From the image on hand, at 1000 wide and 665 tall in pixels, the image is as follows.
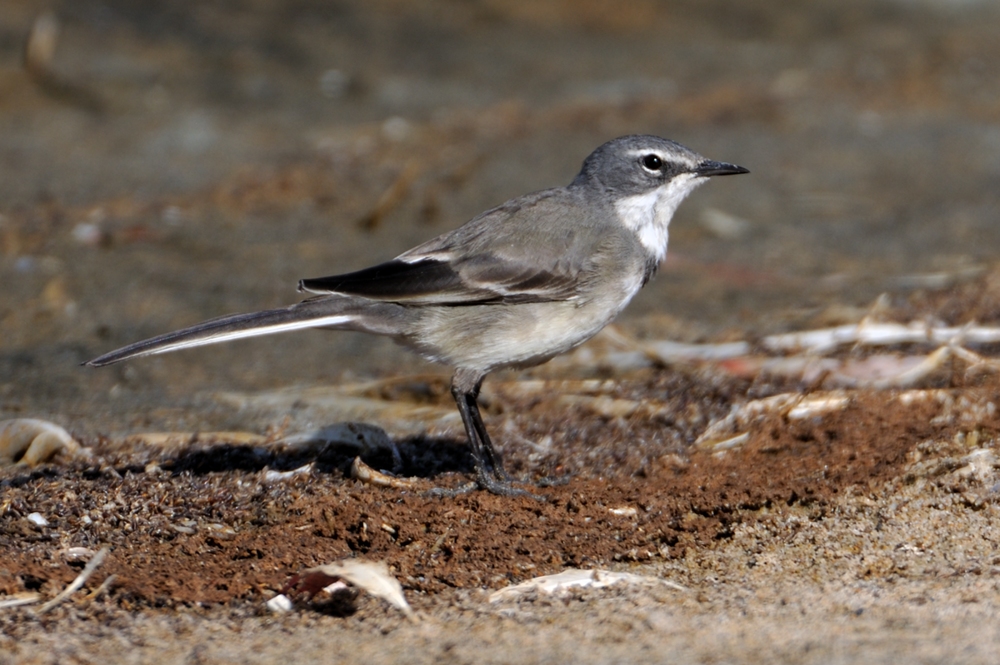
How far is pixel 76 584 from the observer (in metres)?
3.62

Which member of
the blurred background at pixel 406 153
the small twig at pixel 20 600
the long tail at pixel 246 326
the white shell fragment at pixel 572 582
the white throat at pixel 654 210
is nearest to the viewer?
the small twig at pixel 20 600

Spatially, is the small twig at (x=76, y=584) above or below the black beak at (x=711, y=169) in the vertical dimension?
below

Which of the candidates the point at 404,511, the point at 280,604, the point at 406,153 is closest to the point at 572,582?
the point at 404,511

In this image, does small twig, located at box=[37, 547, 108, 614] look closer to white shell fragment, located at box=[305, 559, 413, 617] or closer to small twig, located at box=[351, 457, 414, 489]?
white shell fragment, located at box=[305, 559, 413, 617]

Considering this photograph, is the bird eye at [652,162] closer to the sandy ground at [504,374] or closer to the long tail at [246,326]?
the sandy ground at [504,374]

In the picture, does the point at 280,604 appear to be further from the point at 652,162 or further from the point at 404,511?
the point at 652,162

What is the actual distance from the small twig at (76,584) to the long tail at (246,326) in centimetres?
87

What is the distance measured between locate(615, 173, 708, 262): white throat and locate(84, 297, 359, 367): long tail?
1329 millimetres

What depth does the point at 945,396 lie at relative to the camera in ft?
16.2

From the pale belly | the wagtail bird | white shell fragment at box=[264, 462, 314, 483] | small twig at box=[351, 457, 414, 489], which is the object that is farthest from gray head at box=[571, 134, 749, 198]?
white shell fragment at box=[264, 462, 314, 483]

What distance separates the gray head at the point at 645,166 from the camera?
5.38 meters

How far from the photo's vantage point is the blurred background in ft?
23.1

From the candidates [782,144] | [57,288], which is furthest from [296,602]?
[782,144]

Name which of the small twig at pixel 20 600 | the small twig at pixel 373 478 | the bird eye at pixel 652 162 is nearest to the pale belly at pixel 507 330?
the small twig at pixel 373 478
